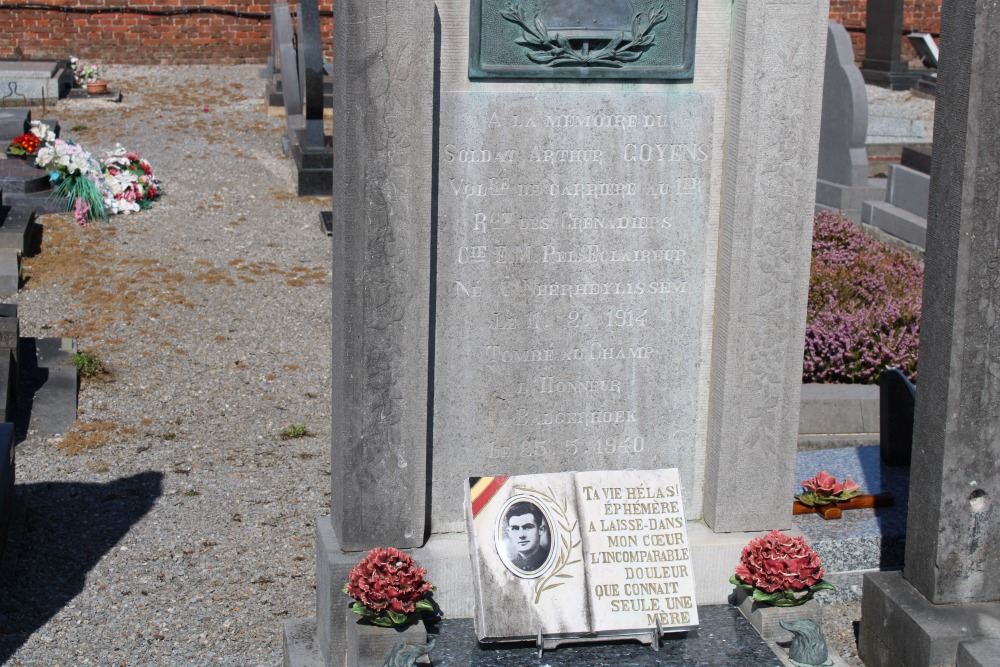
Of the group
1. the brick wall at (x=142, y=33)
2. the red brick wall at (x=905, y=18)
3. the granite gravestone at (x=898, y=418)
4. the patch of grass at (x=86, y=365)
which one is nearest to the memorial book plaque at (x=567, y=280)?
the granite gravestone at (x=898, y=418)

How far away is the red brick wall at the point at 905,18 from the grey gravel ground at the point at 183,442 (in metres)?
14.1

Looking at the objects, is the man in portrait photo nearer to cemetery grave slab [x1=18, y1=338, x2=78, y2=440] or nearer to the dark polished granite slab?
the dark polished granite slab

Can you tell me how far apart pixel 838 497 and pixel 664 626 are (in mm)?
1441

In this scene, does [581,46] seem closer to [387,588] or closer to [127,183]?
[387,588]

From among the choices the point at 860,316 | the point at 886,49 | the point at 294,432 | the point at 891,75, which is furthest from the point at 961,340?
the point at 886,49

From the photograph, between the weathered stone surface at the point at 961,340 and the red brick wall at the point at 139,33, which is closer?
the weathered stone surface at the point at 961,340

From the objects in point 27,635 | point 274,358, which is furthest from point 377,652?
point 274,358

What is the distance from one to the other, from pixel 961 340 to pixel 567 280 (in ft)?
4.76

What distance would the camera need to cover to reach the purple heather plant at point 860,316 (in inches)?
300

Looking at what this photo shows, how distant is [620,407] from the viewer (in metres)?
4.75

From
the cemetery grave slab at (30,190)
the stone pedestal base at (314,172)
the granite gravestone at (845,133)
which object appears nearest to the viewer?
the cemetery grave slab at (30,190)

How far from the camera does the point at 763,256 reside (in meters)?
4.59

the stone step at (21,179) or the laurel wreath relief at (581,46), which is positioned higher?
the laurel wreath relief at (581,46)

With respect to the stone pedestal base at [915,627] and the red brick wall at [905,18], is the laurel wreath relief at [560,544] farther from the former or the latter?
the red brick wall at [905,18]
